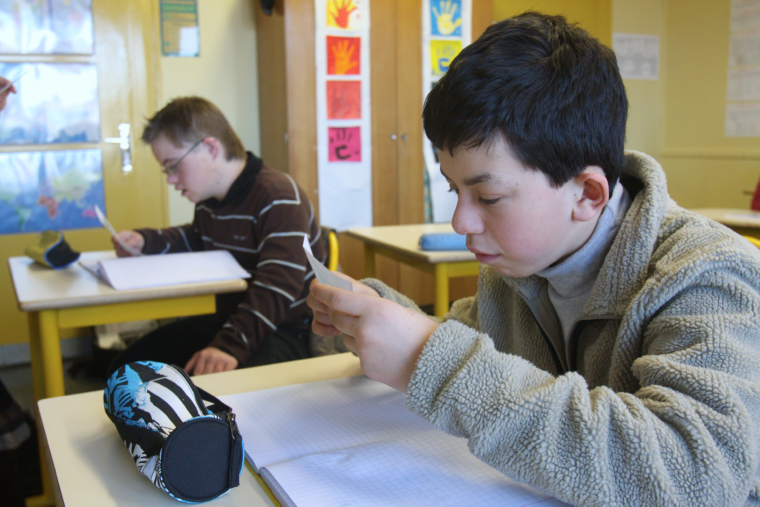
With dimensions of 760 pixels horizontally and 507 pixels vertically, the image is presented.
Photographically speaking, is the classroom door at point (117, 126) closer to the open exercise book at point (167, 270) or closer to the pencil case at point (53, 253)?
the pencil case at point (53, 253)

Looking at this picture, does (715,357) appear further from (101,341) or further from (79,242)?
(79,242)

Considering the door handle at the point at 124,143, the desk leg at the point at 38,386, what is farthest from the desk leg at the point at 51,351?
the door handle at the point at 124,143

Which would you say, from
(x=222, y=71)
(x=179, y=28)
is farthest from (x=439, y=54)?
(x=179, y=28)

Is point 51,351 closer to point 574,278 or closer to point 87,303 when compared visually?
point 87,303

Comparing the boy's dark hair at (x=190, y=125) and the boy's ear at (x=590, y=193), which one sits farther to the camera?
the boy's dark hair at (x=190, y=125)

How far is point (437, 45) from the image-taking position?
3.54m

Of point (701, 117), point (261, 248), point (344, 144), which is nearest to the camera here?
point (261, 248)

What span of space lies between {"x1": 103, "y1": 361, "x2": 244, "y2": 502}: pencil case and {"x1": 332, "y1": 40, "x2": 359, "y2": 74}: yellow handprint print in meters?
2.91

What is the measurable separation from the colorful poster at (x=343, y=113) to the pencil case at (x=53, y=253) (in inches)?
66.5

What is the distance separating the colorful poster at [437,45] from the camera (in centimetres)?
351

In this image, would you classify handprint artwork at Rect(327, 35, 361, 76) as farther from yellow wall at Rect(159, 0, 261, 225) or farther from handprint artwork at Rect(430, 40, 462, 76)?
yellow wall at Rect(159, 0, 261, 225)

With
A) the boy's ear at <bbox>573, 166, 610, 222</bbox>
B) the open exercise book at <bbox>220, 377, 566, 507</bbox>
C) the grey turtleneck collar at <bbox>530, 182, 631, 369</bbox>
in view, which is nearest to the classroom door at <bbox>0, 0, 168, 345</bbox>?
the open exercise book at <bbox>220, 377, 566, 507</bbox>

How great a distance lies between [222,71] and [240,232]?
6.47 feet

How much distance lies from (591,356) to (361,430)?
296mm
